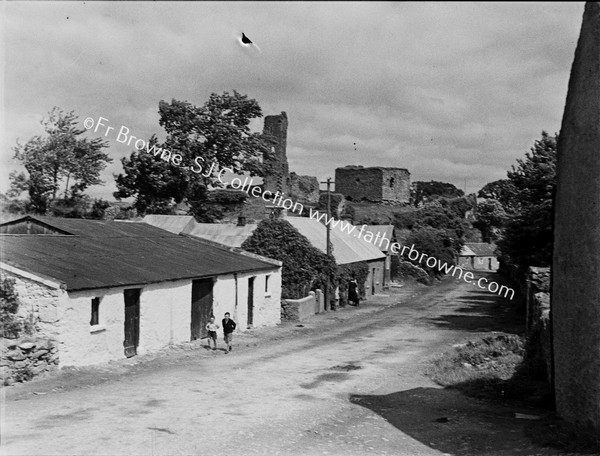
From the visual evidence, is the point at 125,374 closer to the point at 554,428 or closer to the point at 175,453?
the point at 175,453

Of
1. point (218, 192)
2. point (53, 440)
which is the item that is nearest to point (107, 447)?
point (53, 440)

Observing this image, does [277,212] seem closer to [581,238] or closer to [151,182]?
[151,182]

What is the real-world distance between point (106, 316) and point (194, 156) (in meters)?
32.6

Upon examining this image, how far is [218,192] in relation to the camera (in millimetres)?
54250

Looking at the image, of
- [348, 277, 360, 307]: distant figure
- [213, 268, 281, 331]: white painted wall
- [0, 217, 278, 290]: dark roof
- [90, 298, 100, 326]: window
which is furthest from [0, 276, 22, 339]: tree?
[348, 277, 360, 307]: distant figure

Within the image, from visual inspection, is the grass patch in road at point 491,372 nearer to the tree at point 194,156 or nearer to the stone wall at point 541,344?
the stone wall at point 541,344

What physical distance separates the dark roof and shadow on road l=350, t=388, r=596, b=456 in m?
8.17

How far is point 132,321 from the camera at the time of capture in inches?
705

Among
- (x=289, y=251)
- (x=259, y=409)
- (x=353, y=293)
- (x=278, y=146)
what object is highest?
(x=278, y=146)

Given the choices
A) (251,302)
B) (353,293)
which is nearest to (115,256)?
(251,302)

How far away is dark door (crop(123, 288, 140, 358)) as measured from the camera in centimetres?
1761

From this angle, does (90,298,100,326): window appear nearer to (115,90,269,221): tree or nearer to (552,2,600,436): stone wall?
(552,2,600,436): stone wall

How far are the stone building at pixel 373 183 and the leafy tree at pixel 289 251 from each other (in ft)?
170

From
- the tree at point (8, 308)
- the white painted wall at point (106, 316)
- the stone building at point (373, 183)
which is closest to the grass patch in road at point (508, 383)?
the white painted wall at point (106, 316)
